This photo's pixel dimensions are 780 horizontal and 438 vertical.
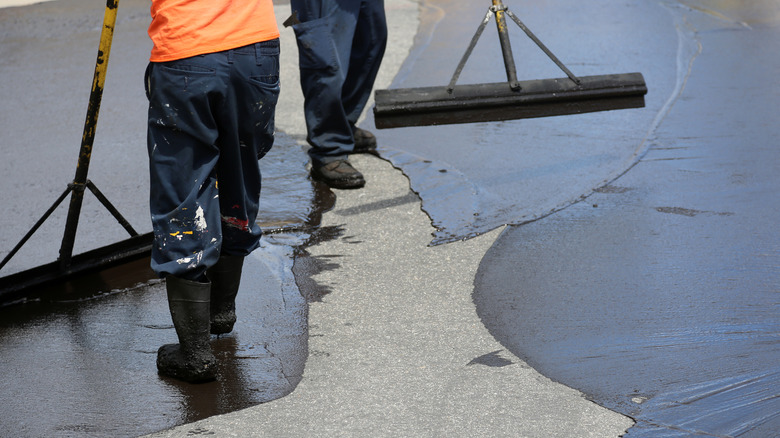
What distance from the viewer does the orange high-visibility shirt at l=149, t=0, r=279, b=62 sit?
2.74m

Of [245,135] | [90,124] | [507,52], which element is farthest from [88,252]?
[507,52]

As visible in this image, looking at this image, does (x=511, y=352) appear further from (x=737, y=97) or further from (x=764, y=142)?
(x=737, y=97)

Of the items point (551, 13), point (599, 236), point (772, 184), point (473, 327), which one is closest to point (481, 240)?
point (599, 236)

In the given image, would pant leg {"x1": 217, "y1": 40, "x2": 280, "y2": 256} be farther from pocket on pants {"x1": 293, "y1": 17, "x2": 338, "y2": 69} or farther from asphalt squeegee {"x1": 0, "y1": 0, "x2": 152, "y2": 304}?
pocket on pants {"x1": 293, "y1": 17, "x2": 338, "y2": 69}

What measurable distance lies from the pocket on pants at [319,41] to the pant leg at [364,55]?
1.04 ft

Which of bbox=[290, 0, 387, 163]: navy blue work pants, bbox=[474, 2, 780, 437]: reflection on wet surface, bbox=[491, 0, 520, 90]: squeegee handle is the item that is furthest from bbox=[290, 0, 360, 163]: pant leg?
bbox=[474, 2, 780, 437]: reflection on wet surface

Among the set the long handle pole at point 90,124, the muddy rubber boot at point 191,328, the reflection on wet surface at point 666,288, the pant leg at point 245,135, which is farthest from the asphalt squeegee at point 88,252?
the reflection on wet surface at point 666,288

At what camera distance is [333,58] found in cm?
472

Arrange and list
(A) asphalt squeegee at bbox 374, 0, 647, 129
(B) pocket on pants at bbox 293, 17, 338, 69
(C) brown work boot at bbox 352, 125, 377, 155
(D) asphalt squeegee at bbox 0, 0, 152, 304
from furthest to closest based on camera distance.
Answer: (C) brown work boot at bbox 352, 125, 377, 155, (B) pocket on pants at bbox 293, 17, 338, 69, (A) asphalt squeegee at bbox 374, 0, 647, 129, (D) asphalt squeegee at bbox 0, 0, 152, 304

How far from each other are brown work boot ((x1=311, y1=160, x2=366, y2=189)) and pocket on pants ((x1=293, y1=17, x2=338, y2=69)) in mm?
500

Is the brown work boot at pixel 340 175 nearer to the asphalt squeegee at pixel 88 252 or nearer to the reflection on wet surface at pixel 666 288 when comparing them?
the reflection on wet surface at pixel 666 288

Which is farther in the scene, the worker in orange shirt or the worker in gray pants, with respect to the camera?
the worker in gray pants

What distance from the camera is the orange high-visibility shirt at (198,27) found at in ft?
8.99

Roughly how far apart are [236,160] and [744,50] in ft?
18.1
